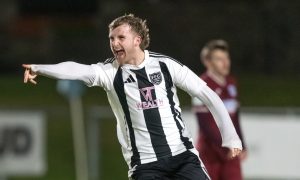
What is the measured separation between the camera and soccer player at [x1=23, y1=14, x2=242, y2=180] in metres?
6.40

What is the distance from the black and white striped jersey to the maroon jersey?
6.97 feet

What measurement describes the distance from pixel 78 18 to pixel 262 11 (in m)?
8.56

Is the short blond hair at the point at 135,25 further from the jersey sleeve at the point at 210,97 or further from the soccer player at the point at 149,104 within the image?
the jersey sleeve at the point at 210,97

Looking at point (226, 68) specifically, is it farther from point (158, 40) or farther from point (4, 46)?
point (4, 46)

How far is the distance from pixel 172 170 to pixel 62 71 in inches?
38.4

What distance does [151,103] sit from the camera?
6406 mm

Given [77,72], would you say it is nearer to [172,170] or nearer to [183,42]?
[172,170]

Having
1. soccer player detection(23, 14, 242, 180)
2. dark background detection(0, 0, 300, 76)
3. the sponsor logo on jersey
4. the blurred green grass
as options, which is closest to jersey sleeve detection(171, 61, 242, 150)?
soccer player detection(23, 14, 242, 180)

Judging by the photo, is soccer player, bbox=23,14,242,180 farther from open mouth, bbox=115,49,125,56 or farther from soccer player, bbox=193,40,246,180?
soccer player, bbox=193,40,246,180

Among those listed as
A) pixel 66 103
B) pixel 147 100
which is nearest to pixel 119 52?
pixel 147 100

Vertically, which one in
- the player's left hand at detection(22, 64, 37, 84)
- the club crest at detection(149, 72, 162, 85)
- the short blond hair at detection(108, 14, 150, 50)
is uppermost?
the short blond hair at detection(108, 14, 150, 50)

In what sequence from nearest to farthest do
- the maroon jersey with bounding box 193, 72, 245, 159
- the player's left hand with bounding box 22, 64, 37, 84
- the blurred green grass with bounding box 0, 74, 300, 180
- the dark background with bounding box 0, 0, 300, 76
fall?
the player's left hand with bounding box 22, 64, 37, 84 → the maroon jersey with bounding box 193, 72, 245, 159 → the blurred green grass with bounding box 0, 74, 300, 180 → the dark background with bounding box 0, 0, 300, 76

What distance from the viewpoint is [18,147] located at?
1206cm

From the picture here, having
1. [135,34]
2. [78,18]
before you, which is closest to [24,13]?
[78,18]
